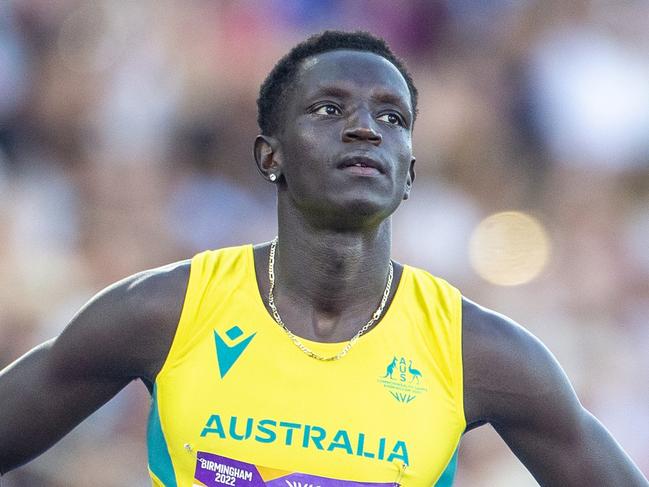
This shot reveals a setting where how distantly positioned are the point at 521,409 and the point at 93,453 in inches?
144

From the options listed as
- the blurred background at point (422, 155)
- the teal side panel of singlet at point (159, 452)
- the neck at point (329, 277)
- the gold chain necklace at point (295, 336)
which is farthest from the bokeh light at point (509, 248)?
the teal side panel of singlet at point (159, 452)

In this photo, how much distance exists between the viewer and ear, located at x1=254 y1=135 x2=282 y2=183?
4301mm

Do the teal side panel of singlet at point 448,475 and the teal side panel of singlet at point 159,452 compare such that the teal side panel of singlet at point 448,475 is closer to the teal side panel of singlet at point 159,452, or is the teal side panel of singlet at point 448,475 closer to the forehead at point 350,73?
the teal side panel of singlet at point 159,452

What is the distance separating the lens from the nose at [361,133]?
3988mm

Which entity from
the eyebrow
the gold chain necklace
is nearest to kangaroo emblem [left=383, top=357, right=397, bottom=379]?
the gold chain necklace

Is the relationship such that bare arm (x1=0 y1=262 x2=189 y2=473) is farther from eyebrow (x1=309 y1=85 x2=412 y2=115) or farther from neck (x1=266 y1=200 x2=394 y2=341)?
eyebrow (x1=309 y1=85 x2=412 y2=115)

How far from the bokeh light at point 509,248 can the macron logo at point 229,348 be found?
4400 mm

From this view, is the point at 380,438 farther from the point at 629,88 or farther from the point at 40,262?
the point at 629,88

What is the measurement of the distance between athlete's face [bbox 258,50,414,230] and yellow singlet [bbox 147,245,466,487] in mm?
398

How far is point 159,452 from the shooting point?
4055mm

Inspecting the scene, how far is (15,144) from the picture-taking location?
8320 millimetres

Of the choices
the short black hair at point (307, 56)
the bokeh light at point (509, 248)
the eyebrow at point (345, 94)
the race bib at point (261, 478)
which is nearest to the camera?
the race bib at point (261, 478)

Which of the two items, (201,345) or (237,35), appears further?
(237,35)

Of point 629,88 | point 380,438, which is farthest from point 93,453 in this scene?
point 629,88
